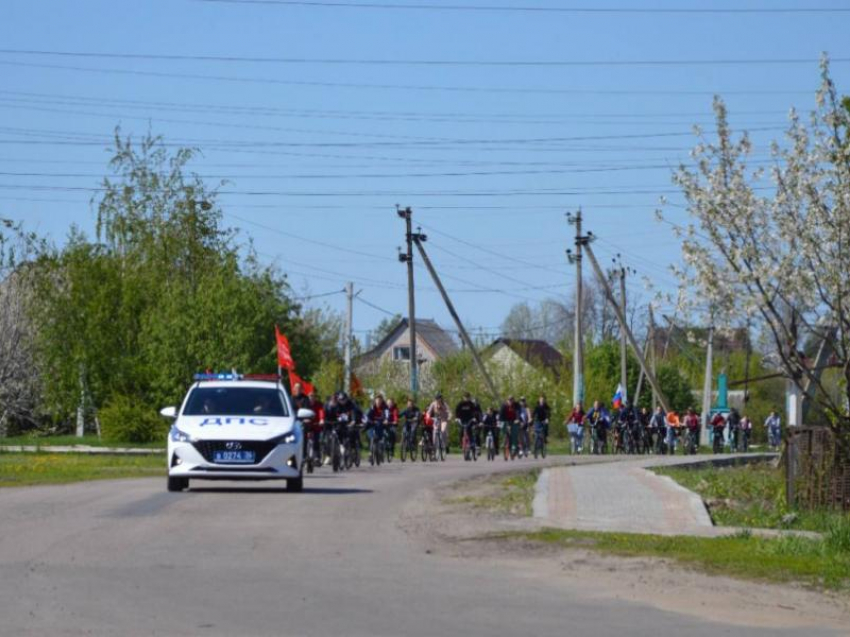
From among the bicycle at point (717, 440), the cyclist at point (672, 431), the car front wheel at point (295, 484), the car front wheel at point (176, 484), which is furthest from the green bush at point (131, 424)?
the car front wheel at point (176, 484)

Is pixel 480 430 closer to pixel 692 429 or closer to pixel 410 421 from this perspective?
pixel 410 421

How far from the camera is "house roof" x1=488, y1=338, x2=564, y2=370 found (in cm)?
9420

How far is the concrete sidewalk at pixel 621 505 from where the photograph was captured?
1786cm

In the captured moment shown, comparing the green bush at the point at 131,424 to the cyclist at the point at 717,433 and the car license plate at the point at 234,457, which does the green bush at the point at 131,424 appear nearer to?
the cyclist at the point at 717,433

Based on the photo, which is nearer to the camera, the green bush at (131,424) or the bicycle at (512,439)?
the bicycle at (512,439)

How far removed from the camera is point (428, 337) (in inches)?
5399

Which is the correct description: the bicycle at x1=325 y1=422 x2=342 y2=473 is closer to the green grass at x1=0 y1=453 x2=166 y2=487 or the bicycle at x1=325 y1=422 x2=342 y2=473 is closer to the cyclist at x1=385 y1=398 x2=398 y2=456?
the green grass at x1=0 y1=453 x2=166 y2=487

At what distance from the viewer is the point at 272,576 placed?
41.9ft

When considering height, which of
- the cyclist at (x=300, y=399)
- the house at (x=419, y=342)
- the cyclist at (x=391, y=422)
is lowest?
the cyclist at (x=391, y=422)

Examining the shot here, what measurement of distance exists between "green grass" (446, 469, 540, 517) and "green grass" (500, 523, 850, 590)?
3.45 m

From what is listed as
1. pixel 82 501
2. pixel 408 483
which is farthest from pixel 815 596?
pixel 408 483

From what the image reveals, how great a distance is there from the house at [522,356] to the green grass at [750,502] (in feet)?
137

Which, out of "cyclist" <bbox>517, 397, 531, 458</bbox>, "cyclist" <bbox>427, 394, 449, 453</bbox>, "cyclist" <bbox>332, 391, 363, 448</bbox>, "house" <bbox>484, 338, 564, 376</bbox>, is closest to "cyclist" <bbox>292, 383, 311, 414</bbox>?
"cyclist" <bbox>332, 391, 363, 448</bbox>

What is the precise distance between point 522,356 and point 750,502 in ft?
229
